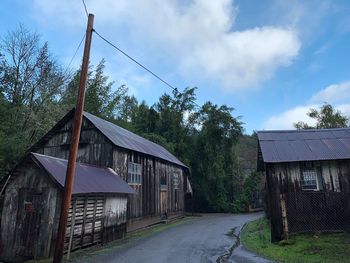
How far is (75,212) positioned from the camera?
12.0m

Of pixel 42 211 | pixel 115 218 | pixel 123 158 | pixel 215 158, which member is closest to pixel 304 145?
pixel 115 218

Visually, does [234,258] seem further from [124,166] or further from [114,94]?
[114,94]

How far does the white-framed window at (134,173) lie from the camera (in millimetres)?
18909

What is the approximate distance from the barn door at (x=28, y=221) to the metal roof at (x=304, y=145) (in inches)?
368

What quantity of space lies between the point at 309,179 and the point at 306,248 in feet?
13.2

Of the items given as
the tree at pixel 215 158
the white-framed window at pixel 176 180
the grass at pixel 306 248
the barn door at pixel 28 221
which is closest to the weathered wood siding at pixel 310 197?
the grass at pixel 306 248

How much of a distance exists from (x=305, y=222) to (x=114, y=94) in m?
34.7

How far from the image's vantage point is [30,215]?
11.7 meters

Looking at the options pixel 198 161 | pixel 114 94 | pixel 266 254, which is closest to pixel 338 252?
pixel 266 254

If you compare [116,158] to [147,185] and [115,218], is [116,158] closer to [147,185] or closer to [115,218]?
[115,218]

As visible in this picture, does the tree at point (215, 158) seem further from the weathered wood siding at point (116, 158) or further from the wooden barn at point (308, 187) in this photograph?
the wooden barn at point (308, 187)

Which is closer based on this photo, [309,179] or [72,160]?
[72,160]

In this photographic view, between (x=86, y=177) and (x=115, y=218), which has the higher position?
(x=86, y=177)

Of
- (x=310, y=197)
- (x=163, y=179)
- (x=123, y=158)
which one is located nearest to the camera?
(x=310, y=197)
